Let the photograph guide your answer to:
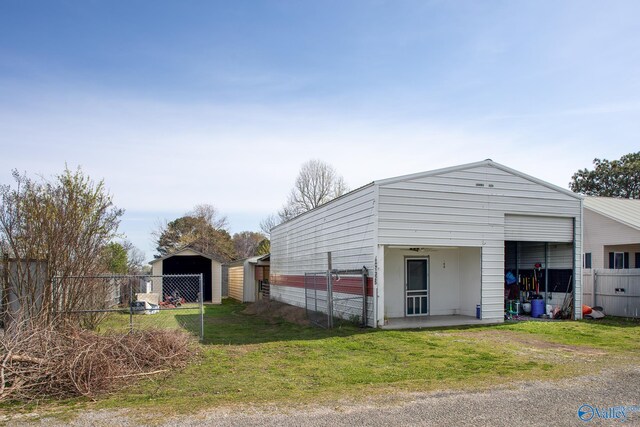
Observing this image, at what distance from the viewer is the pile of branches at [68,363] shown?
7.09 meters

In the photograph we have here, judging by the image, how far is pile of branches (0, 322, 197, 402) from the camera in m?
7.09

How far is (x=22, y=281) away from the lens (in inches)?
431

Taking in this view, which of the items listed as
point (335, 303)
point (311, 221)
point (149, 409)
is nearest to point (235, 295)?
point (311, 221)

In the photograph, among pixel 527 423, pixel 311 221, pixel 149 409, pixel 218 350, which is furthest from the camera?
pixel 311 221

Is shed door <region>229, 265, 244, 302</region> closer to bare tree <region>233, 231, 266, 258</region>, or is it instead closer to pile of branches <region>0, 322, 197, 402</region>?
pile of branches <region>0, 322, 197, 402</region>

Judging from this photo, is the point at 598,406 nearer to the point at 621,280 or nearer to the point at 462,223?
the point at 462,223

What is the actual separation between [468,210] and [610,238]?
1017 cm

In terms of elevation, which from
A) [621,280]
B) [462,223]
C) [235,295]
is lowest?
[235,295]

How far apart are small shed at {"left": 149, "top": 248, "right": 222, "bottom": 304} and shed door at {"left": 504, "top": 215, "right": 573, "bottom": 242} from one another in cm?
1604

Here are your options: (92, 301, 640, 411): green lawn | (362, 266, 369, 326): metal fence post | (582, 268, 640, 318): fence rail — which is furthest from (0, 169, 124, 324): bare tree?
(582, 268, 640, 318): fence rail

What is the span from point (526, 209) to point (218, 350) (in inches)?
409

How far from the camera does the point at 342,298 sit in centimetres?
1606

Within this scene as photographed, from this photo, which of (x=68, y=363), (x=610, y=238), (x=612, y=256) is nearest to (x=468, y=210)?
(x=610, y=238)

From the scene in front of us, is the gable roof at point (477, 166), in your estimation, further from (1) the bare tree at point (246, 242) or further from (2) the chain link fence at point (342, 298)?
→ (1) the bare tree at point (246, 242)
